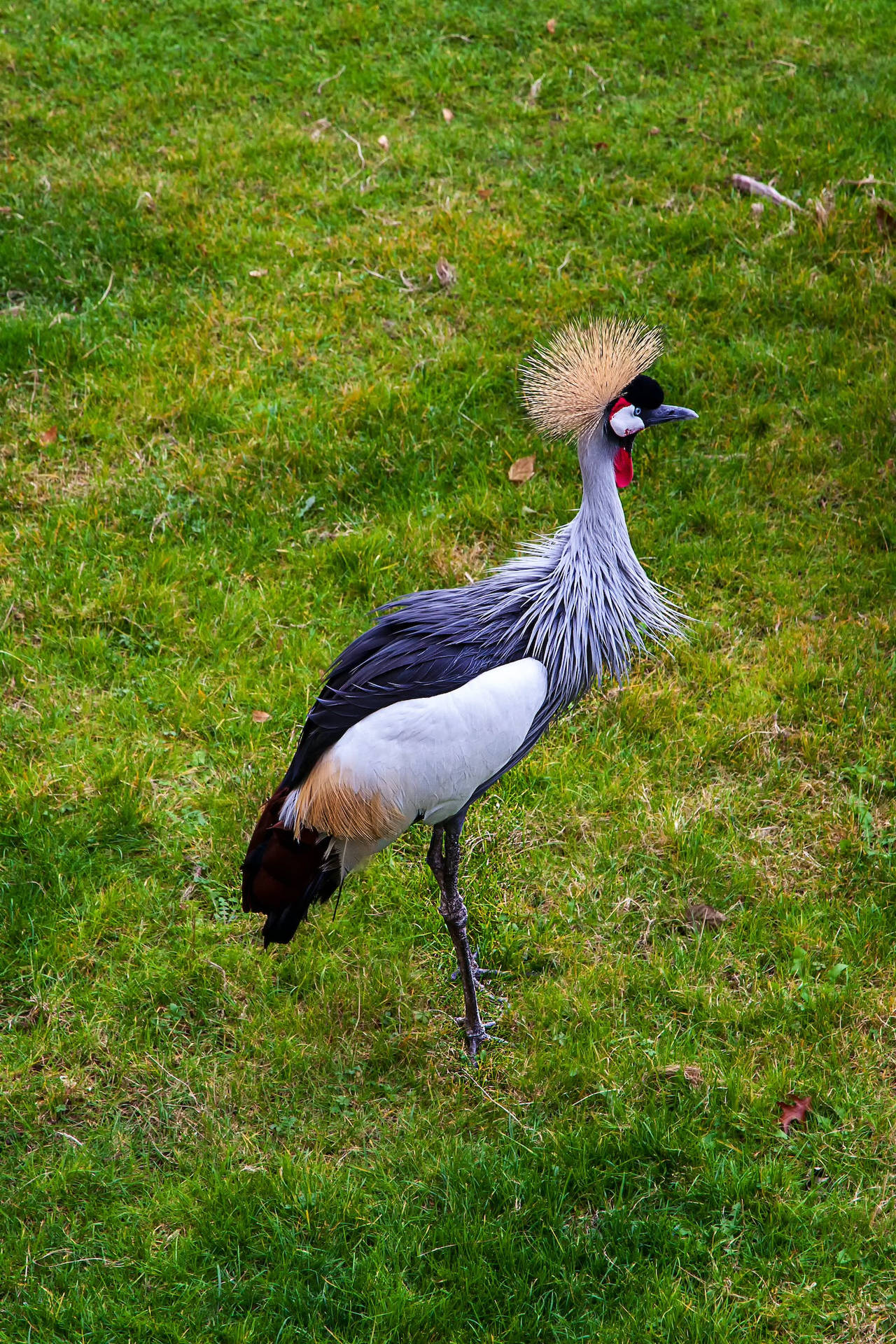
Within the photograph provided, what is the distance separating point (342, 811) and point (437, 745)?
34 centimetres

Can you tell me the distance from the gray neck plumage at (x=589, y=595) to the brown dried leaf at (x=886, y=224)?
12.5ft

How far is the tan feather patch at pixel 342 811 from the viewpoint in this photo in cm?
316

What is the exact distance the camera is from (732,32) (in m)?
7.75

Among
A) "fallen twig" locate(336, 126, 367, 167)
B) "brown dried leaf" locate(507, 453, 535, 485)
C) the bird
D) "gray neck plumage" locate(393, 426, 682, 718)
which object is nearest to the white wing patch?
the bird

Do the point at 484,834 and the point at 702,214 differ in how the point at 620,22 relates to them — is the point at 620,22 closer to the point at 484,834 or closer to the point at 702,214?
the point at 702,214

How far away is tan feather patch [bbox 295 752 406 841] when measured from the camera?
316 cm

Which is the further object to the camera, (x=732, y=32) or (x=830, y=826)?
(x=732, y=32)

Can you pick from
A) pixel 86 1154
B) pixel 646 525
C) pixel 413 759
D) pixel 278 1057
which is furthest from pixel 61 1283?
pixel 646 525

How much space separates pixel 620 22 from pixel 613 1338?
7982 millimetres

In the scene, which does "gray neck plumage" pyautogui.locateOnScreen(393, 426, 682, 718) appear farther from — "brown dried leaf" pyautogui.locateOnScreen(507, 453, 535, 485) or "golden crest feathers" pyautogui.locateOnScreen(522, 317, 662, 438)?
"brown dried leaf" pyautogui.locateOnScreen(507, 453, 535, 485)

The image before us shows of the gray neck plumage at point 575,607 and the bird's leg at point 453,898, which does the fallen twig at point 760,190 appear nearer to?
the gray neck plumage at point 575,607

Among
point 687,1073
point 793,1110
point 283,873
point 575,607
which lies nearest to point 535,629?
point 575,607

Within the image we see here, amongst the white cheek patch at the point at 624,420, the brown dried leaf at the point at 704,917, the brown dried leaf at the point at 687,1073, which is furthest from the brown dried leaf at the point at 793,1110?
the white cheek patch at the point at 624,420

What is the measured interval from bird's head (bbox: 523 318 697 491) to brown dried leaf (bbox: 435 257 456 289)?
294 centimetres
